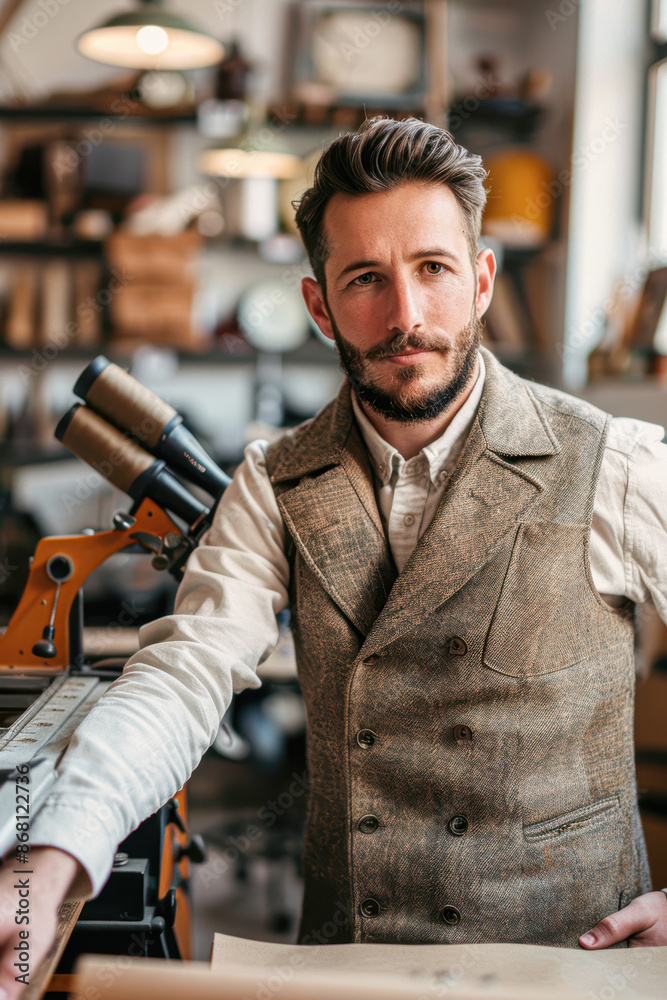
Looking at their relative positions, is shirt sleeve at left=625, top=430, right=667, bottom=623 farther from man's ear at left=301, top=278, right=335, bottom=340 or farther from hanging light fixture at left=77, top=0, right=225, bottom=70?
hanging light fixture at left=77, top=0, right=225, bottom=70

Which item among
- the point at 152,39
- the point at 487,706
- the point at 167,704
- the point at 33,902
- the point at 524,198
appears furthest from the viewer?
the point at 524,198

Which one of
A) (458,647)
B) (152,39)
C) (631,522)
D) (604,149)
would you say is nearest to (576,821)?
(458,647)

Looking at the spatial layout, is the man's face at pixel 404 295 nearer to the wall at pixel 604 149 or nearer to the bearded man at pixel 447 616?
the bearded man at pixel 447 616

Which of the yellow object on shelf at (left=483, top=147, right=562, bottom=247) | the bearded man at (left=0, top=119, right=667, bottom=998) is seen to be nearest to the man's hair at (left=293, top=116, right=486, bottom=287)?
the bearded man at (left=0, top=119, right=667, bottom=998)

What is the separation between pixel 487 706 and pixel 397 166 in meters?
0.69

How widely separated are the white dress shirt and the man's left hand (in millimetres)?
358

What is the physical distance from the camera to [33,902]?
73cm

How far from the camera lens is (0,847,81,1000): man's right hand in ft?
2.27

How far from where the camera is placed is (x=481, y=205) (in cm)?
118

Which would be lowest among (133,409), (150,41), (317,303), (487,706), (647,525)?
(487,706)

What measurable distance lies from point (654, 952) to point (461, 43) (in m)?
4.20

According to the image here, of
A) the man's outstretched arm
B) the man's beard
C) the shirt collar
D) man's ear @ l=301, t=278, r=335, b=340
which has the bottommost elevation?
the man's outstretched arm

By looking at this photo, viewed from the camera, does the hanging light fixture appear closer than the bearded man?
No

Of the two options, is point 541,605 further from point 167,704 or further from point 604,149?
point 604,149
